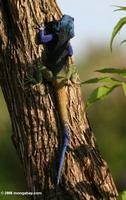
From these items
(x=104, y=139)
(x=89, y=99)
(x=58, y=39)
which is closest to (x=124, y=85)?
(x=89, y=99)

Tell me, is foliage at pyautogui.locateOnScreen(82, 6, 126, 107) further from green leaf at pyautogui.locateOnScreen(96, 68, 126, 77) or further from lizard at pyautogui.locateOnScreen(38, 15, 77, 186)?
lizard at pyautogui.locateOnScreen(38, 15, 77, 186)

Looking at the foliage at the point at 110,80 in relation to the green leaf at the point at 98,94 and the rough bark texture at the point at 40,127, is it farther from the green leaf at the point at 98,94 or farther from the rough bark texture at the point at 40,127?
the rough bark texture at the point at 40,127

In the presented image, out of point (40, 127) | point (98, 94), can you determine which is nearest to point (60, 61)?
point (40, 127)

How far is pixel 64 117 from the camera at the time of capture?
15.0 ft

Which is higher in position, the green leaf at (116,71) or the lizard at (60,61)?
the green leaf at (116,71)

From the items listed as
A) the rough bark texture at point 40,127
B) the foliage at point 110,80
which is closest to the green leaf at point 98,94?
the foliage at point 110,80

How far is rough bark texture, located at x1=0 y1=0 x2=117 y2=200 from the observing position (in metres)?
4.57

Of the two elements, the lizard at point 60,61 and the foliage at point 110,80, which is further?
the lizard at point 60,61

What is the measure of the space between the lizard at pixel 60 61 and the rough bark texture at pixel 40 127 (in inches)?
1.8

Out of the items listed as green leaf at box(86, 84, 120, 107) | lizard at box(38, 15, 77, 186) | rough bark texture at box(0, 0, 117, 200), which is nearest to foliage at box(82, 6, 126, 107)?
green leaf at box(86, 84, 120, 107)

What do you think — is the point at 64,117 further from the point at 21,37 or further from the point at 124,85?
the point at 124,85

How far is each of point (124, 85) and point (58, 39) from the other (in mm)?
1391

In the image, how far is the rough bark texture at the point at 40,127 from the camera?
180 inches

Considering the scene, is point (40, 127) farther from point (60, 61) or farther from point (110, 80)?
point (110, 80)
